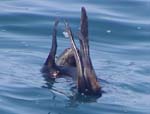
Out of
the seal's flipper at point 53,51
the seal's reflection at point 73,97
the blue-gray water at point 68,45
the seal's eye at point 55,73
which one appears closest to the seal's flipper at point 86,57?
the seal's reflection at point 73,97

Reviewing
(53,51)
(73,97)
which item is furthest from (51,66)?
(73,97)

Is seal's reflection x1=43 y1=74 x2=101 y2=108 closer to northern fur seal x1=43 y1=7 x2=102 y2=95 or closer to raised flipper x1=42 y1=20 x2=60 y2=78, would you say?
northern fur seal x1=43 y1=7 x2=102 y2=95

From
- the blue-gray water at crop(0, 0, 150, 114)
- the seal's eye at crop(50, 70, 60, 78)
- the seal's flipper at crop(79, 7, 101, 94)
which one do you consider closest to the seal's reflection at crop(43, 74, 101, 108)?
the blue-gray water at crop(0, 0, 150, 114)

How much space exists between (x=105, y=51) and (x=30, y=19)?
6.24 ft

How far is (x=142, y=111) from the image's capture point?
8016mm

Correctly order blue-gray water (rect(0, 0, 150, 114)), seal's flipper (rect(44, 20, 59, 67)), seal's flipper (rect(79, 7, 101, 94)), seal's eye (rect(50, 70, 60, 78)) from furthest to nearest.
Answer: seal's eye (rect(50, 70, 60, 78)), seal's flipper (rect(44, 20, 59, 67)), blue-gray water (rect(0, 0, 150, 114)), seal's flipper (rect(79, 7, 101, 94))

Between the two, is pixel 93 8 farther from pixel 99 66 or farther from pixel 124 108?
pixel 124 108

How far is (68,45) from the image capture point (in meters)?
10.5

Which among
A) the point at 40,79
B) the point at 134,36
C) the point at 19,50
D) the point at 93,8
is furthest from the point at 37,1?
the point at 40,79

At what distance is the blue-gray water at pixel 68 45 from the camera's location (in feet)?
26.4

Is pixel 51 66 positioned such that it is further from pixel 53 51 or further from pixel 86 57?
pixel 86 57

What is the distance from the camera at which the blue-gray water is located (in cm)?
804

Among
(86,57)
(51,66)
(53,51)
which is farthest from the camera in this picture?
(51,66)

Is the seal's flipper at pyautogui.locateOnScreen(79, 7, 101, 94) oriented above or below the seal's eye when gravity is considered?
above
